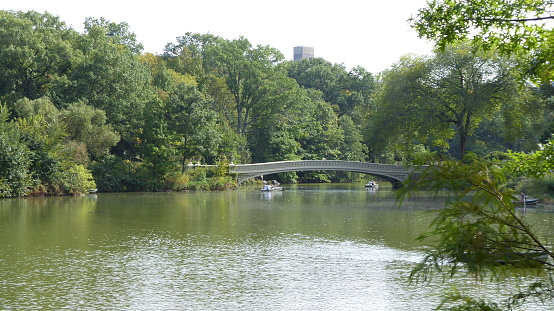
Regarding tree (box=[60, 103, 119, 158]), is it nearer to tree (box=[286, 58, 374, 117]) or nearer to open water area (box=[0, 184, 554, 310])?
open water area (box=[0, 184, 554, 310])

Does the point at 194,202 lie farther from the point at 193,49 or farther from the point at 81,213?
the point at 193,49

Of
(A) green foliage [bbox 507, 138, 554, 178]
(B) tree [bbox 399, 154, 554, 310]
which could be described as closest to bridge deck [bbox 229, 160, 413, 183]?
(A) green foliage [bbox 507, 138, 554, 178]

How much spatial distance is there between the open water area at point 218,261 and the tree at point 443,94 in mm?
15981

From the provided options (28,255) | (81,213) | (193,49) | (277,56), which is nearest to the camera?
(28,255)

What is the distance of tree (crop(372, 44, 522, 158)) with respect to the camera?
44094 millimetres

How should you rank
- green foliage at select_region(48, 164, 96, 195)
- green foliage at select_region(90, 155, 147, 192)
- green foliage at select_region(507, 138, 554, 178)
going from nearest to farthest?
1. green foliage at select_region(507, 138, 554, 178)
2. green foliage at select_region(48, 164, 96, 195)
3. green foliage at select_region(90, 155, 147, 192)

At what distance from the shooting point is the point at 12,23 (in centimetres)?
4925

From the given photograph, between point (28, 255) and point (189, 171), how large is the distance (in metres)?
32.4

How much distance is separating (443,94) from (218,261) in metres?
34.4

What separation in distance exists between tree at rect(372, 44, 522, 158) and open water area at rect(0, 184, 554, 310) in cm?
1598

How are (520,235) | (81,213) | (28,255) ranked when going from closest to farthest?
(520,235) < (28,255) < (81,213)

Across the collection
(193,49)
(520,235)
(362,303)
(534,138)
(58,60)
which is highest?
(193,49)

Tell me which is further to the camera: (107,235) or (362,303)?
(107,235)

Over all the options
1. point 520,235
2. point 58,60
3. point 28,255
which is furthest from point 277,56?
point 520,235
